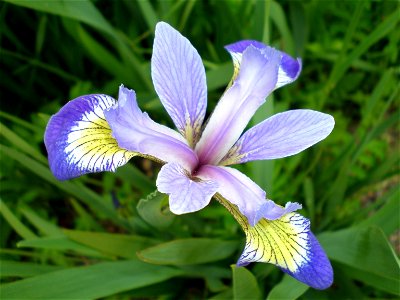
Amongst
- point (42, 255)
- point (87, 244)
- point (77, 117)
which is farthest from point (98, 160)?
point (42, 255)

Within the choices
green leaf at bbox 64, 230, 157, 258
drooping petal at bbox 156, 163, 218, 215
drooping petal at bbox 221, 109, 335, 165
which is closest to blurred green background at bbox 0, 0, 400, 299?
green leaf at bbox 64, 230, 157, 258

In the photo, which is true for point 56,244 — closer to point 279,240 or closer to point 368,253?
point 279,240

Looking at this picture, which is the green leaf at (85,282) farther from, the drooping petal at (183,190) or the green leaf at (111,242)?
the drooping petal at (183,190)

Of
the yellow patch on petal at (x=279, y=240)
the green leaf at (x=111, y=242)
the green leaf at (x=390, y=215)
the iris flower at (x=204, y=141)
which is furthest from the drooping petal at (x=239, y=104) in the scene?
the green leaf at (x=390, y=215)

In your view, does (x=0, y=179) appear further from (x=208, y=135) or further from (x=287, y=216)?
(x=287, y=216)

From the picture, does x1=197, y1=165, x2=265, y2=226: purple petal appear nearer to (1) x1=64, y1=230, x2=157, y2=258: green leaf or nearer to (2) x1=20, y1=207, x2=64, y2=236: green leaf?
(1) x1=64, y1=230, x2=157, y2=258: green leaf
